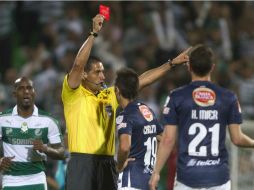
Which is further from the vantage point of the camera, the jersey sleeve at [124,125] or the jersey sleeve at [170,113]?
the jersey sleeve at [124,125]

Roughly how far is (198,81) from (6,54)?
9.01 m

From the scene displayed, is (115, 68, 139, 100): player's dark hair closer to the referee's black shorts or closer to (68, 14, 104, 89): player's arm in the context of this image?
Result: (68, 14, 104, 89): player's arm

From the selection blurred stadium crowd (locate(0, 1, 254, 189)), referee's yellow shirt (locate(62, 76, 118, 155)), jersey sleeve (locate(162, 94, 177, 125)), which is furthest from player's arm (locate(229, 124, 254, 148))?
blurred stadium crowd (locate(0, 1, 254, 189))

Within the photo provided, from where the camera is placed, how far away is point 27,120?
30.9ft

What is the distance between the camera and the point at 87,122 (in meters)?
8.45

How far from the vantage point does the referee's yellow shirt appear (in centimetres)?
841

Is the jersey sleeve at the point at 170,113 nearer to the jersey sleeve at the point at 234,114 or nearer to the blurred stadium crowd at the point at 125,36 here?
the jersey sleeve at the point at 234,114

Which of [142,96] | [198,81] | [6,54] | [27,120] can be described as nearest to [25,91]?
[27,120]

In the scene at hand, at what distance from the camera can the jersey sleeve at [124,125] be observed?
7723 mm

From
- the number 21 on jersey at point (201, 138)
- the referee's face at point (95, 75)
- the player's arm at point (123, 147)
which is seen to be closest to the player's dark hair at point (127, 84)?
the player's arm at point (123, 147)

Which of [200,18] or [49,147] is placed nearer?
[49,147]

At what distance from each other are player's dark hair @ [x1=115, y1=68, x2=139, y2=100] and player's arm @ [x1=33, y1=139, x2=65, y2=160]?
4.69 feet

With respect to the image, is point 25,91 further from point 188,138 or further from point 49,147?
point 188,138

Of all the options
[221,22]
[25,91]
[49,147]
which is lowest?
[49,147]
